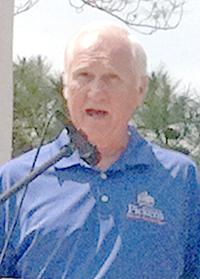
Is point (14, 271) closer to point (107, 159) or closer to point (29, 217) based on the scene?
point (29, 217)


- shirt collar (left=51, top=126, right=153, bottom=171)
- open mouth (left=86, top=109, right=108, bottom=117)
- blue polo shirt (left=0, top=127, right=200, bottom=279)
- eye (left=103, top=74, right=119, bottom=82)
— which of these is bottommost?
blue polo shirt (left=0, top=127, right=200, bottom=279)

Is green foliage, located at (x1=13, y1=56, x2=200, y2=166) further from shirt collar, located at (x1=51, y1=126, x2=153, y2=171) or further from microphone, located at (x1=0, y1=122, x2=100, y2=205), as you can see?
microphone, located at (x1=0, y1=122, x2=100, y2=205)

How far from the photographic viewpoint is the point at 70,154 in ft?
1.87

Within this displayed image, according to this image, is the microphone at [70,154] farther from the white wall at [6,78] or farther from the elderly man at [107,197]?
the white wall at [6,78]

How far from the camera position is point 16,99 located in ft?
3.30

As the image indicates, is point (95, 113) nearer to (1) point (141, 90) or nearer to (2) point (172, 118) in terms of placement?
(1) point (141, 90)

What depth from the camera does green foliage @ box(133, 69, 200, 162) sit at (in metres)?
0.90

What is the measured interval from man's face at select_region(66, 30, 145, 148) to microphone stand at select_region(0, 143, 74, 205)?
0.47ft

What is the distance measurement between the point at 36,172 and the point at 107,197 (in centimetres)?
24

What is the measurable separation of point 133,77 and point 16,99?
35 centimetres

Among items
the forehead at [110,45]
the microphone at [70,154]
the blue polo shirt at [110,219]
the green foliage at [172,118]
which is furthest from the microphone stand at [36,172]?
the green foliage at [172,118]

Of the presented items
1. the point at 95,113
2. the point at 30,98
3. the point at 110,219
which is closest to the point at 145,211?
the point at 110,219

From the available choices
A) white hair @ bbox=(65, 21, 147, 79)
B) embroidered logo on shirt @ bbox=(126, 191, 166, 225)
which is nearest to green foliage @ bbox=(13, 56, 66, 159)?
white hair @ bbox=(65, 21, 147, 79)

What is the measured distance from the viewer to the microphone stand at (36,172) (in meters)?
0.55
